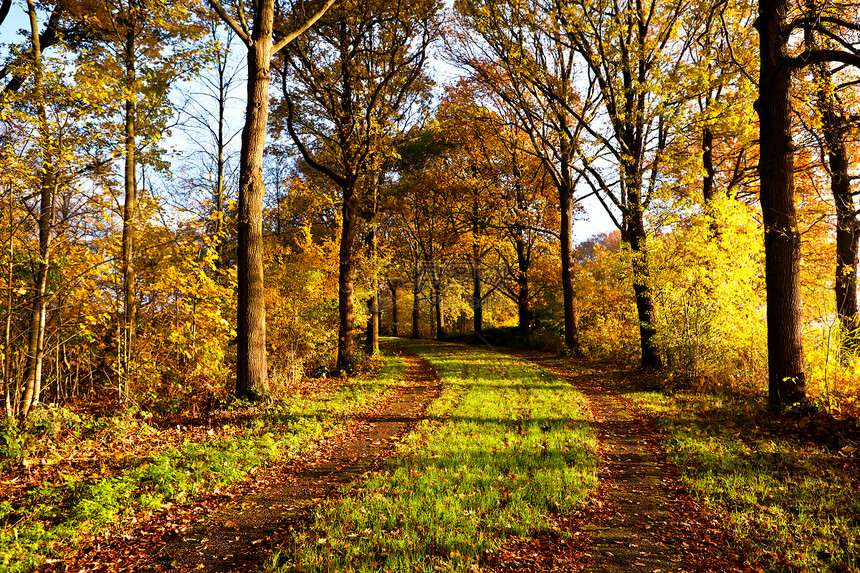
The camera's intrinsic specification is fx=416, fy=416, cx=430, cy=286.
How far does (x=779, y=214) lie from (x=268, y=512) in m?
9.15

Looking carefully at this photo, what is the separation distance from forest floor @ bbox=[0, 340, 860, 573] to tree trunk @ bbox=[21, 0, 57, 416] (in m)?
1.37

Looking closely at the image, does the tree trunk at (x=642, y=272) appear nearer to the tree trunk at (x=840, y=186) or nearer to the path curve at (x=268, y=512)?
the tree trunk at (x=840, y=186)

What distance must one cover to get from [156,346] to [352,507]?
6473 mm

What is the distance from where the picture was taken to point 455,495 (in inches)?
179

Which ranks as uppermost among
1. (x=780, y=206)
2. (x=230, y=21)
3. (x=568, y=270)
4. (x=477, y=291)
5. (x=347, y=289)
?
(x=230, y=21)

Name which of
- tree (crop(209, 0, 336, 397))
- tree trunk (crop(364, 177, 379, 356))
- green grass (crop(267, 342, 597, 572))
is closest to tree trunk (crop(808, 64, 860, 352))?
green grass (crop(267, 342, 597, 572))

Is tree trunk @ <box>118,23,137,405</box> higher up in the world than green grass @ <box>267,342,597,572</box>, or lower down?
higher up

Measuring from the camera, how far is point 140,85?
26.7 ft

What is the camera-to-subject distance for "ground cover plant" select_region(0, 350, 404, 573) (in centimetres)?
375

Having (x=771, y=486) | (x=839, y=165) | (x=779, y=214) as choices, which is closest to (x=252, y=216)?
(x=771, y=486)

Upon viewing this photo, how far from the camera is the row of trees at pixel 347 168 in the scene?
6.50 m

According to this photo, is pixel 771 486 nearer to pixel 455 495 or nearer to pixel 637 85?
pixel 455 495

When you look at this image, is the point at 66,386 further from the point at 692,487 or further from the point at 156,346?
the point at 692,487

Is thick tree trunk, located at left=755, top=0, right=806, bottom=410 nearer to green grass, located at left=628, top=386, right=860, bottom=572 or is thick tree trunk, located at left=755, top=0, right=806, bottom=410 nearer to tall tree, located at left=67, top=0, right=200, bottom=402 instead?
green grass, located at left=628, top=386, right=860, bottom=572
